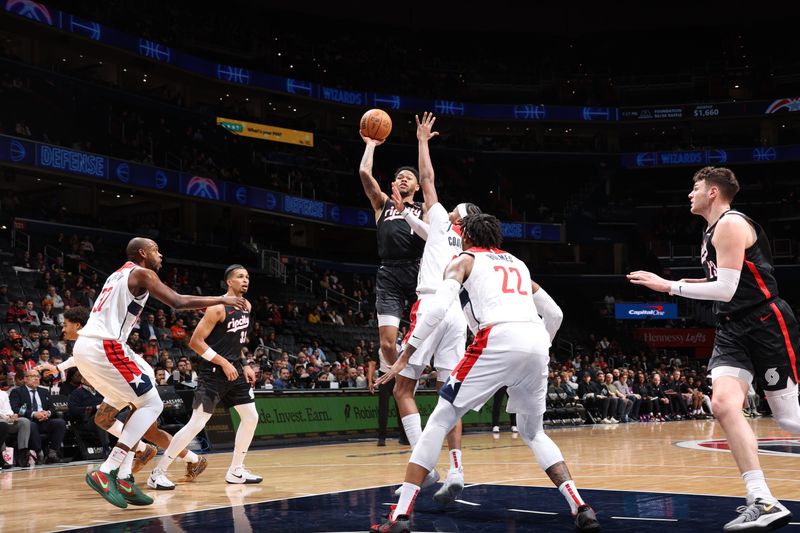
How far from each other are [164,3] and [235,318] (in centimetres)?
3249

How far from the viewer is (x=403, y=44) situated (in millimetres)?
47125

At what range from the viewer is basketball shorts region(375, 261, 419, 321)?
7.97m

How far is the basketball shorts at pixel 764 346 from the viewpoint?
5516 millimetres

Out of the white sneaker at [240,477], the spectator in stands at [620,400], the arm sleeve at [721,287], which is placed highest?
the arm sleeve at [721,287]

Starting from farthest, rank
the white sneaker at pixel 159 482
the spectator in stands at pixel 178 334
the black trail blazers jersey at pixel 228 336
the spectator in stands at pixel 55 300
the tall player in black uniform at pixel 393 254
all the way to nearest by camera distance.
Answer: the spectator in stands at pixel 178 334 < the spectator in stands at pixel 55 300 < the black trail blazers jersey at pixel 228 336 < the white sneaker at pixel 159 482 < the tall player in black uniform at pixel 393 254

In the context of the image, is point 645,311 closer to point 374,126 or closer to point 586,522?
point 374,126

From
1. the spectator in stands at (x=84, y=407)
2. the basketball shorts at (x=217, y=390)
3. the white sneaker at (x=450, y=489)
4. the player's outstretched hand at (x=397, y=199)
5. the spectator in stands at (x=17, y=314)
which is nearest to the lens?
the white sneaker at (x=450, y=489)

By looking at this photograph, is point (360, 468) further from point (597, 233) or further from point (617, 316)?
point (597, 233)

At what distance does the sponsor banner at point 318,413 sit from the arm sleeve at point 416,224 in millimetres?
7767

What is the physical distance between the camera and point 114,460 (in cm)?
714

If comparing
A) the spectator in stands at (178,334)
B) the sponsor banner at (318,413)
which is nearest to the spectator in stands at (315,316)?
the spectator in stands at (178,334)

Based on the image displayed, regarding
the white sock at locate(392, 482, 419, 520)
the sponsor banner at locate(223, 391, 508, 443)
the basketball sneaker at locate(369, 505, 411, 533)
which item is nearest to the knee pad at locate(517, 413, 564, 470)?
the white sock at locate(392, 482, 419, 520)

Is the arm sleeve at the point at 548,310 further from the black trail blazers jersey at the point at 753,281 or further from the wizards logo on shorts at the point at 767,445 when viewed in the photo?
the wizards logo on shorts at the point at 767,445

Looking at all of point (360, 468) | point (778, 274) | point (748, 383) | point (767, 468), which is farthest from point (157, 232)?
point (778, 274)
